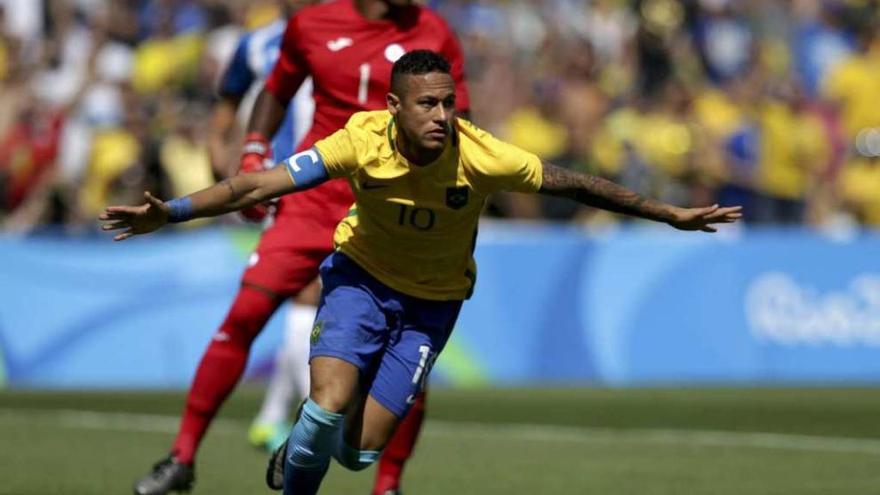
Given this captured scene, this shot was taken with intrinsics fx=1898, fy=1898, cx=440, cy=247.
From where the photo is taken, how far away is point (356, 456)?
8.12 meters

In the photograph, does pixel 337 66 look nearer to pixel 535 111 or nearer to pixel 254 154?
pixel 254 154

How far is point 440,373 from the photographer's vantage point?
18.2 m

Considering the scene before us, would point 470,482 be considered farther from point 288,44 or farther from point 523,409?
point 523,409

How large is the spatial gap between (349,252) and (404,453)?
1.46m

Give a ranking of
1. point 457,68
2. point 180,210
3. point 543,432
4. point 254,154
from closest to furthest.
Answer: point 180,210 → point 457,68 → point 254,154 → point 543,432

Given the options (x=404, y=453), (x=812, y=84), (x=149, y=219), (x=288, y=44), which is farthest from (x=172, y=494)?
(x=812, y=84)

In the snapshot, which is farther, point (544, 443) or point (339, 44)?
point (544, 443)

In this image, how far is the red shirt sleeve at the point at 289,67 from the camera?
32.2 feet

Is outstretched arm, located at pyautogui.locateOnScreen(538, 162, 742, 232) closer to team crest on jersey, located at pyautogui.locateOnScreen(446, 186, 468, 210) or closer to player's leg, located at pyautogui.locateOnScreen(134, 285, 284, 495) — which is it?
team crest on jersey, located at pyautogui.locateOnScreen(446, 186, 468, 210)

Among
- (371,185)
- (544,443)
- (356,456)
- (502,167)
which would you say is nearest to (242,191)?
(371,185)

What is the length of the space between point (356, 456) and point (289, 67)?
256 centimetres

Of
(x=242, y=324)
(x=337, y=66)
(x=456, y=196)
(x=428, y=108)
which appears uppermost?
(x=428, y=108)

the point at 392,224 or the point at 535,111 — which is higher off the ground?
the point at 392,224

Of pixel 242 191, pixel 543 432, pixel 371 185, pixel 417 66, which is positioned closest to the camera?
pixel 242 191
